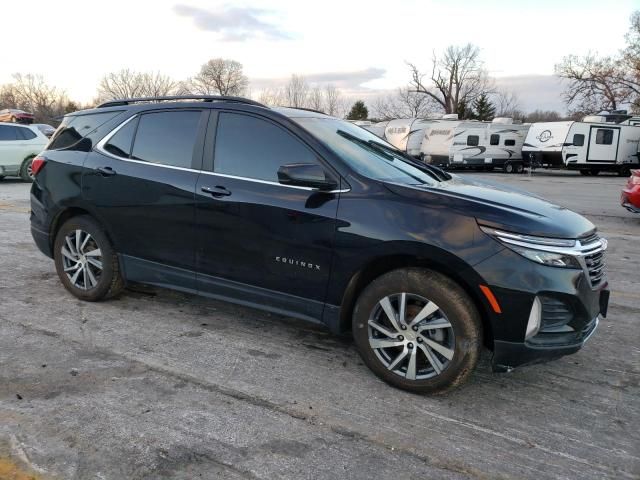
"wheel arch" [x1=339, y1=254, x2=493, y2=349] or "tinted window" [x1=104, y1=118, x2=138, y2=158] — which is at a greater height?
"tinted window" [x1=104, y1=118, x2=138, y2=158]

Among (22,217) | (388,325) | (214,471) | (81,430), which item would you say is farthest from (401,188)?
(22,217)

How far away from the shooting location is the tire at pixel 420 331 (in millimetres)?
2988

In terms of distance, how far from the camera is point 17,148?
591 inches

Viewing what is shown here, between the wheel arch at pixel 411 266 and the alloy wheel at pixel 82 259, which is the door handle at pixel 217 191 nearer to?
the wheel arch at pixel 411 266

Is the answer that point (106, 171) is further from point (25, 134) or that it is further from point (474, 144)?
point (474, 144)

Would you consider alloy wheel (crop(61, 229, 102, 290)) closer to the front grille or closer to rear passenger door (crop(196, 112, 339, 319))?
rear passenger door (crop(196, 112, 339, 319))

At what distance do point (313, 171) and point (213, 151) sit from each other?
1.00 metres

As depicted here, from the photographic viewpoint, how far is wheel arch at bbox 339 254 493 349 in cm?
295

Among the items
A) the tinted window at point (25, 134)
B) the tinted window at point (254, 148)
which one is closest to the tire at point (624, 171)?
the tinted window at point (25, 134)

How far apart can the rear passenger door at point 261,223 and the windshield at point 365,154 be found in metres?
0.21

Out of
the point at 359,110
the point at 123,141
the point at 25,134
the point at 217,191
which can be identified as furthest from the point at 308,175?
the point at 359,110

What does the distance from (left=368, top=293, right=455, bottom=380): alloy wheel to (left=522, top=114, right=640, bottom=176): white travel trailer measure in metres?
27.1

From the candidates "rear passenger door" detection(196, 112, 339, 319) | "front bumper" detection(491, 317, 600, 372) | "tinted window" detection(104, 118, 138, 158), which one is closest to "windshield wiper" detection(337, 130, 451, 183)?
"rear passenger door" detection(196, 112, 339, 319)

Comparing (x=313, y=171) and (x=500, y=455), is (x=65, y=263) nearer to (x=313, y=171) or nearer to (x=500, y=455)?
(x=313, y=171)
